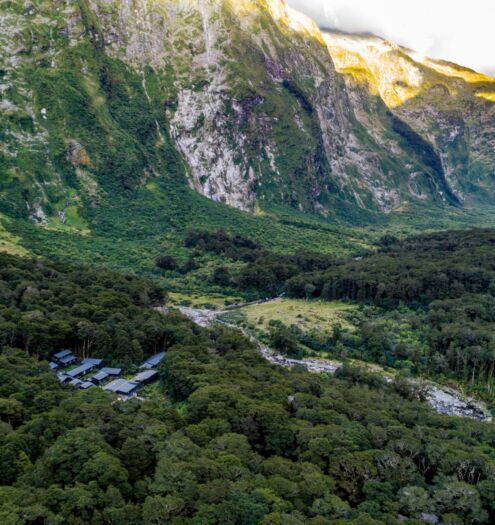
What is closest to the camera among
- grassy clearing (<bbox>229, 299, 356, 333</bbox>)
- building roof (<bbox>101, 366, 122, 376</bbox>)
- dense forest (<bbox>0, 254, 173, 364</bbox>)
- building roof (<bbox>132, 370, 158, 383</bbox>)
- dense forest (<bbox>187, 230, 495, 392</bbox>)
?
building roof (<bbox>132, 370, 158, 383</bbox>)

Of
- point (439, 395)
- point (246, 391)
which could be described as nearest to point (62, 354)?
point (246, 391)

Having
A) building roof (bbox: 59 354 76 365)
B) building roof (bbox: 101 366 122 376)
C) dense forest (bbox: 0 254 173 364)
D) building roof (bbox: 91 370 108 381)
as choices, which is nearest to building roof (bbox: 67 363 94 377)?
building roof (bbox: 101 366 122 376)

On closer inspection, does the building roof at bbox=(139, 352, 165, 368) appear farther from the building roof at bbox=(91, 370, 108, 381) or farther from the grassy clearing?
the grassy clearing

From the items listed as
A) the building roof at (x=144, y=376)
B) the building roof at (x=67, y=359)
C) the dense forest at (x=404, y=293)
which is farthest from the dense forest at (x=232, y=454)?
the dense forest at (x=404, y=293)

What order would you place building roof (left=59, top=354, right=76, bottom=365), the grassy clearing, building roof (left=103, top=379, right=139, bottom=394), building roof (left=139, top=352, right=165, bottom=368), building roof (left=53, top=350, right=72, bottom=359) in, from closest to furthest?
building roof (left=103, top=379, right=139, bottom=394) < building roof (left=59, top=354, right=76, bottom=365) < building roof (left=53, top=350, right=72, bottom=359) < building roof (left=139, top=352, right=165, bottom=368) < the grassy clearing

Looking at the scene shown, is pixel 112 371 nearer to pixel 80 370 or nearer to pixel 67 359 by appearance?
pixel 80 370

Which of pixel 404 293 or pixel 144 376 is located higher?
pixel 404 293

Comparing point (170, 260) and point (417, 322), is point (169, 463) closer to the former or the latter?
point (417, 322)

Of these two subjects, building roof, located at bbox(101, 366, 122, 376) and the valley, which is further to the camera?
building roof, located at bbox(101, 366, 122, 376)
